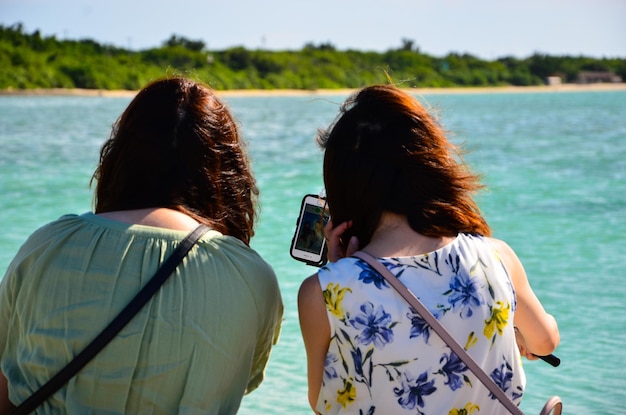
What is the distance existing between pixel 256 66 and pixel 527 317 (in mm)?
69547

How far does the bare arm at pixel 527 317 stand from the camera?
75.5 inches

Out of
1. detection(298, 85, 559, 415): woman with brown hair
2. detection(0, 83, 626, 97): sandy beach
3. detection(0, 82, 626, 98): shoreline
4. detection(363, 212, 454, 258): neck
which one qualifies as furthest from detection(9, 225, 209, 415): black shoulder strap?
detection(0, 82, 626, 98): shoreline

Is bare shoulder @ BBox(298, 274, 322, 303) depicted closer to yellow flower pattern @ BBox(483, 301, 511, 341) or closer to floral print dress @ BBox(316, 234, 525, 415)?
floral print dress @ BBox(316, 234, 525, 415)

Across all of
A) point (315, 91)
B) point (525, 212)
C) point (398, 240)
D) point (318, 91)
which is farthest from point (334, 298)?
point (315, 91)

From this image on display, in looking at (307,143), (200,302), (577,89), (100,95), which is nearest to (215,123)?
(200,302)

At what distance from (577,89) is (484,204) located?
7770cm

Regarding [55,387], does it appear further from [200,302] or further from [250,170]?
[250,170]

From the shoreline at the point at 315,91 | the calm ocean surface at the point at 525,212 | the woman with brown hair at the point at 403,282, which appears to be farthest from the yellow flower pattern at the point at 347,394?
the shoreline at the point at 315,91

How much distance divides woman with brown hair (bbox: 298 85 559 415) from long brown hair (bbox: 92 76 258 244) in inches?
9.8

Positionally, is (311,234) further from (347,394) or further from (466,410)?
(466,410)

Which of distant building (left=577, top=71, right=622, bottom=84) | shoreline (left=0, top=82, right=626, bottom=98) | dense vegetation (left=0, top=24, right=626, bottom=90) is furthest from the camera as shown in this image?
distant building (left=577, top=71, right=622, bottom=84)

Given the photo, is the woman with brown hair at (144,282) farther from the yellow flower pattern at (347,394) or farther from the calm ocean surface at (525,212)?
the calm ocean surface at (525,212)

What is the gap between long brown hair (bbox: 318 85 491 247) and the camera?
1.83 meters

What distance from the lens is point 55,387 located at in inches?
70.9
